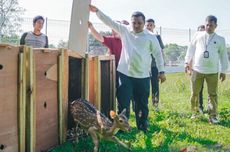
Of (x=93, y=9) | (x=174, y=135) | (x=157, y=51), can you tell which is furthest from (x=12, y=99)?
(x=174, y=135)

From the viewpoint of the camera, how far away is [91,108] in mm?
5621

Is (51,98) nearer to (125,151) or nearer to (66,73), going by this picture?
(66,73)

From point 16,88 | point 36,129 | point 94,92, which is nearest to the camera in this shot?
point 16,88

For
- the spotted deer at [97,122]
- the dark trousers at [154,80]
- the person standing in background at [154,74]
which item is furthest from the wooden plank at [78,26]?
the dark trousers at [154,80]

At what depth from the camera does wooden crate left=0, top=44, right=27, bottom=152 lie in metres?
4.38

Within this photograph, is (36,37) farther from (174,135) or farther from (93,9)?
(174,135)

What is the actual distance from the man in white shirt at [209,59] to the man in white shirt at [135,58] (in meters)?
1.68

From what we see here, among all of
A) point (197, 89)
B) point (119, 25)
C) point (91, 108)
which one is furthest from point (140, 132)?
point (197, 89)

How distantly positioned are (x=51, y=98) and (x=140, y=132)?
5.98 ft

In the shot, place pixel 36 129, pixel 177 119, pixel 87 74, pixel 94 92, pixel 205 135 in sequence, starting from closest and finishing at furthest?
1. pixel 36 129
2. pixel 87 74
3. pixel 94 92
4. pixel 205 135
5. pixel 177 119

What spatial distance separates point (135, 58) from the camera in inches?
255

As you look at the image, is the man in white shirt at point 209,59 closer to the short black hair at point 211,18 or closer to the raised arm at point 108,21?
the short black hair at point 211,18

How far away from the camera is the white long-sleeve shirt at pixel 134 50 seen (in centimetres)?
649

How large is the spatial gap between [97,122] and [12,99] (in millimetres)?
1218
